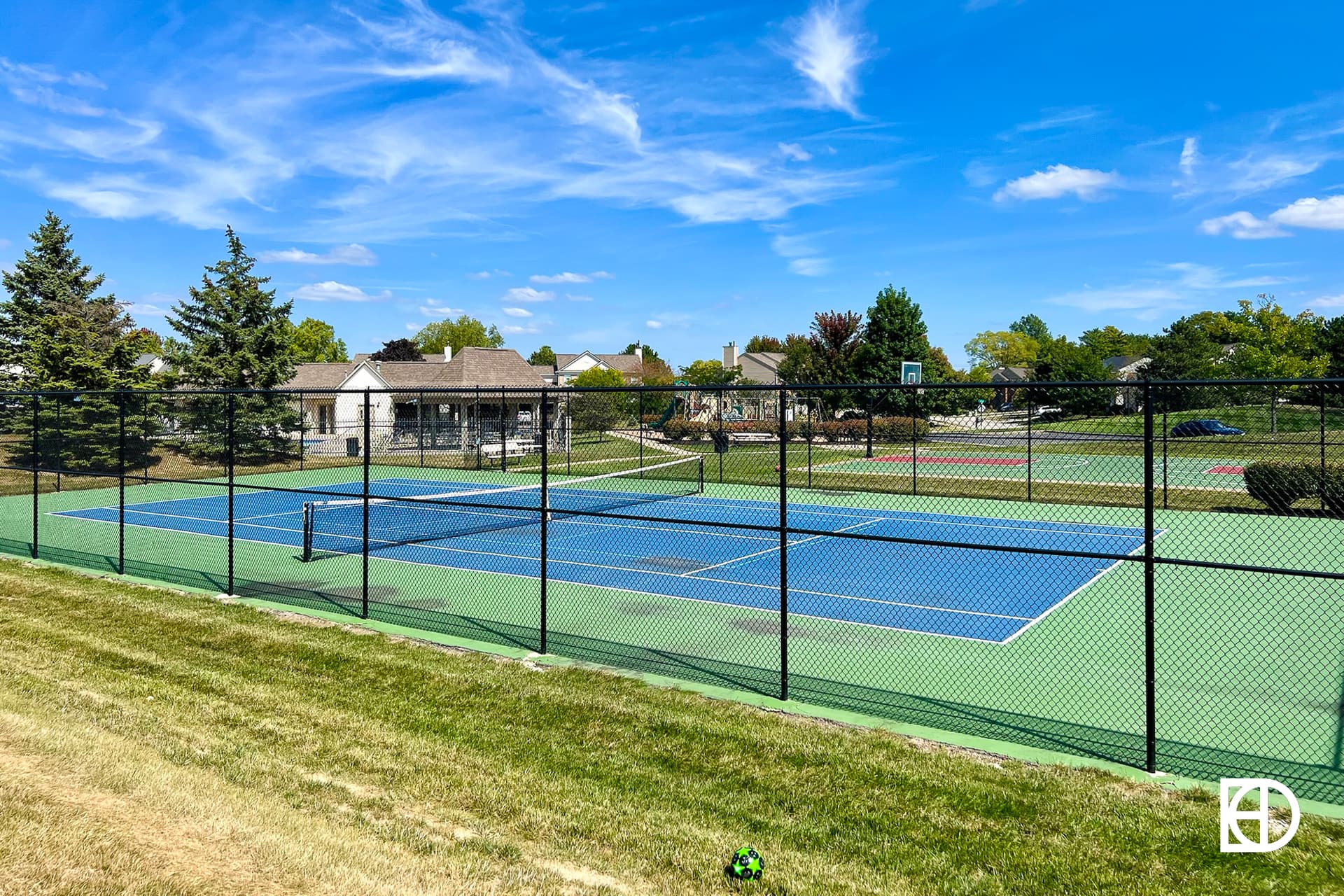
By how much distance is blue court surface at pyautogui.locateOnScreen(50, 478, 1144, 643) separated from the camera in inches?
543

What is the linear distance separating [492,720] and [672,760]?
5.99ft

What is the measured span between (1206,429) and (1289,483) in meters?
9.13

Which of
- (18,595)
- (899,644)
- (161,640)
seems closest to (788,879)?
(899,644)

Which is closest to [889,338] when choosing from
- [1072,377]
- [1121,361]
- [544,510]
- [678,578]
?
[1072,377]

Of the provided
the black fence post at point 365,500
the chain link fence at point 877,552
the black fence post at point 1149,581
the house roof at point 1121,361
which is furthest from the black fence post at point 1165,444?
the house roof at point 1121,361

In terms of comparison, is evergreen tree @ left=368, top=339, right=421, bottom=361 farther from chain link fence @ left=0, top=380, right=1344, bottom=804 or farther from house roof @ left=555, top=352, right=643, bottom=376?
chain link fence @ left=0, top=380, right=1344, bottom=804

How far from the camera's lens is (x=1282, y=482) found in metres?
18.0

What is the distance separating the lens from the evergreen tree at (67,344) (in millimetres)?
25094

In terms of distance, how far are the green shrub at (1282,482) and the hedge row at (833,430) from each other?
607 cm

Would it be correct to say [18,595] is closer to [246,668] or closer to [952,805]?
[246,668]

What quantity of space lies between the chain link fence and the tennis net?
14 cm

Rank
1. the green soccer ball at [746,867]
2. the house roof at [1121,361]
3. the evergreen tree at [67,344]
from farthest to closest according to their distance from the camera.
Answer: the house roof at [1121,361] < the evergreen tree at [67,344] < the green soccer ball at [746,867]

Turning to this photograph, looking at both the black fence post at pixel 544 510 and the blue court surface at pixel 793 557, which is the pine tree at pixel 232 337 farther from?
the black fence post at pixel 544 510

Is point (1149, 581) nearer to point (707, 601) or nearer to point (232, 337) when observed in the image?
point (707, 601)
